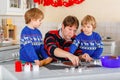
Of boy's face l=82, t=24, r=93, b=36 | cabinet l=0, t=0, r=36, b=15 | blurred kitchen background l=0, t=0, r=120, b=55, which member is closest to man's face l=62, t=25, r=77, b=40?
boy's face l=82, t=24, r=93, b=36

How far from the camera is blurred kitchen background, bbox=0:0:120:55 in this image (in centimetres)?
389

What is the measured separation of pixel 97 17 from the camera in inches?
169

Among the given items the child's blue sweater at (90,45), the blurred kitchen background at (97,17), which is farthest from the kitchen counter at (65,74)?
the blurred kitchen background at (97,17)

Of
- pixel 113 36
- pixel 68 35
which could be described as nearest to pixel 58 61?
pixel 68 35

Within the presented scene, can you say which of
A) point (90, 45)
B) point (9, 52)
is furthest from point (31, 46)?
point (9, 52)

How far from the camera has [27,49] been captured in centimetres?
220

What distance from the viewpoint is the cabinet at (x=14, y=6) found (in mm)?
3354

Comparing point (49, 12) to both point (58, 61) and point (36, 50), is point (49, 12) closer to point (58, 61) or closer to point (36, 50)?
point (36, 50)

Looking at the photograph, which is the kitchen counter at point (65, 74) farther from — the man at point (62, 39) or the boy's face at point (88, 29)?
the boy's face at point (88, 29)

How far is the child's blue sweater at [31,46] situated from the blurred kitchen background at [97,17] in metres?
1.48

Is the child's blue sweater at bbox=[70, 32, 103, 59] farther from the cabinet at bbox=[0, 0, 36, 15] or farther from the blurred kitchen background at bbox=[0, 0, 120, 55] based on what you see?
Result: the cabinet at bbox=[0, 0, 36, 15]

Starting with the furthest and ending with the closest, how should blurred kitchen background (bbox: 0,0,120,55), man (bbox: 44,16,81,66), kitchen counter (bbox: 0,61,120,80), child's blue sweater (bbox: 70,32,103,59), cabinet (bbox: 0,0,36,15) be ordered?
blurred kitchen background (bbox: 0,0,120,55), cabinet (bbox: 0,0,36,15), child's blue sweater (bbox: 70,32,103,59), man (bbox: 44,16,81,66), kitchen counter (bbox: 0,61,120,80)

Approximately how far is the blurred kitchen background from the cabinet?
0.03m

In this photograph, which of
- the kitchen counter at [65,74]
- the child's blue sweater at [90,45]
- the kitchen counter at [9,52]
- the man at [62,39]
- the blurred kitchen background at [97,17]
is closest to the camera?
the kitchen counter at [65,74]
